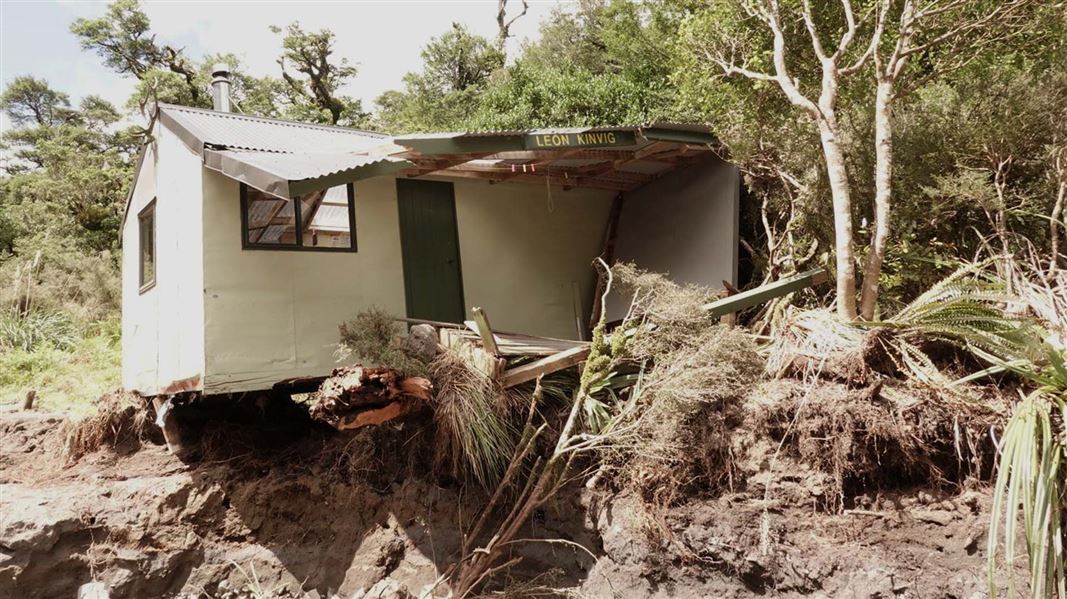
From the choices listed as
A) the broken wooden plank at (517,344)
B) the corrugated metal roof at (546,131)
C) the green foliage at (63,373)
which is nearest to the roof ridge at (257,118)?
the corrugated metal roof at (546,131)

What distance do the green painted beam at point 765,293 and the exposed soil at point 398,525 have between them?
3.49ft

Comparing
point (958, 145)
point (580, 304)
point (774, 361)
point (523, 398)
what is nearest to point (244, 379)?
point (523, 398)

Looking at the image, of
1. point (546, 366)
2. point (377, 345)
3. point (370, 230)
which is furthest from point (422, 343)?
point (370, 230)

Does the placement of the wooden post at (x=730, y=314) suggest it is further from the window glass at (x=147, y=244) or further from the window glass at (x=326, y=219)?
the window glass at (x=147, y=244)

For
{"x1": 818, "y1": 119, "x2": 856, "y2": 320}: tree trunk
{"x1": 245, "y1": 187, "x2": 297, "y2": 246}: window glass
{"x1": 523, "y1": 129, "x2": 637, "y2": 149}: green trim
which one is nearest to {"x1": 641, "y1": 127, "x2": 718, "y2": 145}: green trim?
{"x1": 523, "y1": 129, "x2": 637, "y2": 149}: green trim

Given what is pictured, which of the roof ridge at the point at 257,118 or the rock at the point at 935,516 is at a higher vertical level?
the roof ridge at the point at 257,118

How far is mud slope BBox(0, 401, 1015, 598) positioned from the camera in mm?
5512

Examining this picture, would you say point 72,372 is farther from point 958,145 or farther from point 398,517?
point 958,145

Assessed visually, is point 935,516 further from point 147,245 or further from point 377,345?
point 147,245

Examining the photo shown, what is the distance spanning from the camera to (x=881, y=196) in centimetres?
631

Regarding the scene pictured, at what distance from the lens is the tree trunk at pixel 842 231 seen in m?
6.33

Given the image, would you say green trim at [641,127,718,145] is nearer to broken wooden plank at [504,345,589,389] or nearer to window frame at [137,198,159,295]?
broken wooden plank at [504,345,589,389]

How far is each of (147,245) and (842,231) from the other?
8548 mm

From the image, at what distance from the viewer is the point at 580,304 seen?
976cm
